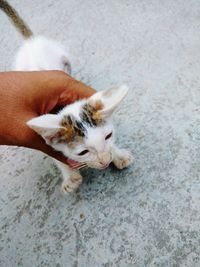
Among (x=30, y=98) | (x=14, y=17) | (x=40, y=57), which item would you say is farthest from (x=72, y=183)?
(x=14, y=17)

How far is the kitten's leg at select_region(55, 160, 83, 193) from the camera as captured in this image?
5.81ft

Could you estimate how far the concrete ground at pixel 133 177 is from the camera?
161 centimetres

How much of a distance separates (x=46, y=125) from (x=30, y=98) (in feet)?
0.73

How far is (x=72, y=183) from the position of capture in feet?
5.90

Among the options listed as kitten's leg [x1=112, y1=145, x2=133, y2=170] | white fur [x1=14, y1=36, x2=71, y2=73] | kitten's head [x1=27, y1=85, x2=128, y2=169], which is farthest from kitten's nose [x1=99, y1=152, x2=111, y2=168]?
white fur [x1=14, y1=36, x2=71, y2=73]

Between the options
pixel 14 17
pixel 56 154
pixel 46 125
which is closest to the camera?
pixel 46 125

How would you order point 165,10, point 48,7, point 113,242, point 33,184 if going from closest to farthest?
point 113,242 → point 33,184 → point 165,10 → point 48,7

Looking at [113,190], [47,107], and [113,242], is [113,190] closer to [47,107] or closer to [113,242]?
[113,242]

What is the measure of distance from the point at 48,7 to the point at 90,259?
6.42 ft

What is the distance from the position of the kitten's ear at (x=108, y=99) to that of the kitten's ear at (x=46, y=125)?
155 millimetres

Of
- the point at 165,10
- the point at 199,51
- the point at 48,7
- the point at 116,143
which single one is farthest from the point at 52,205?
the point at 48,7

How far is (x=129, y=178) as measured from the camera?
1792mm

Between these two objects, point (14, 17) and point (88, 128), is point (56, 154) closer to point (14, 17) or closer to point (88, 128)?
point (88, 128)

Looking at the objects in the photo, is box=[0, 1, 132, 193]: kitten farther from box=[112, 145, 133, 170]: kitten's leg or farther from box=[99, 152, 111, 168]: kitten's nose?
box=[112, 145, 133, 170]: kitten's leg
